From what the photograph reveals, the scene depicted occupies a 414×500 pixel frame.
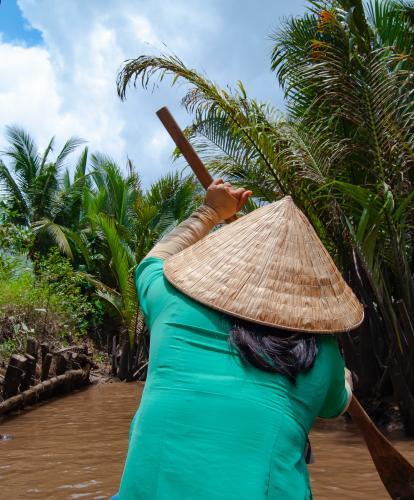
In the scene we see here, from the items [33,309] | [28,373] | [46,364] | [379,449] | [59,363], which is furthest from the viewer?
[33,309]

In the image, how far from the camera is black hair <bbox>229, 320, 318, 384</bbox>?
53.1 inches

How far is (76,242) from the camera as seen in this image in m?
17.3

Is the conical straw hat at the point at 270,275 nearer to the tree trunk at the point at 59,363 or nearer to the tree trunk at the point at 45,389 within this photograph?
the tree trunk at the point at 45,389

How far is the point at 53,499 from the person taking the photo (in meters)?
4.55

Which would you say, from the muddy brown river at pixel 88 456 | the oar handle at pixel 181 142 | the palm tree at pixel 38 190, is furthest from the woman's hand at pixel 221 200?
the palm tree at pixel 38 190

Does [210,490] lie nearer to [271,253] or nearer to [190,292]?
[190,292]

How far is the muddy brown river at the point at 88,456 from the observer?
15.8 feet

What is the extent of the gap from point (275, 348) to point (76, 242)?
16.5 m

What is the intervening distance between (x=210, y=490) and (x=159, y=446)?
0.15 meters

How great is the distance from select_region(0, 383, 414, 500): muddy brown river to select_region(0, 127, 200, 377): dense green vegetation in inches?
79.3

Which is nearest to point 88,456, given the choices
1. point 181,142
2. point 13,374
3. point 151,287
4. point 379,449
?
point 13,374

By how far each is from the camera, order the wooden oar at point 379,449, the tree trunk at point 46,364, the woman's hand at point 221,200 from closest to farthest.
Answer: the woman's hand at point 221,200
the wooden oar at point 379,449
the tree trunk at point 46,364

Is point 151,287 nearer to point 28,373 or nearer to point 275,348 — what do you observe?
point 275,348

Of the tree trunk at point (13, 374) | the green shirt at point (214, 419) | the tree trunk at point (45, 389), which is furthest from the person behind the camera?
the tree trunk at point (45, 389)
